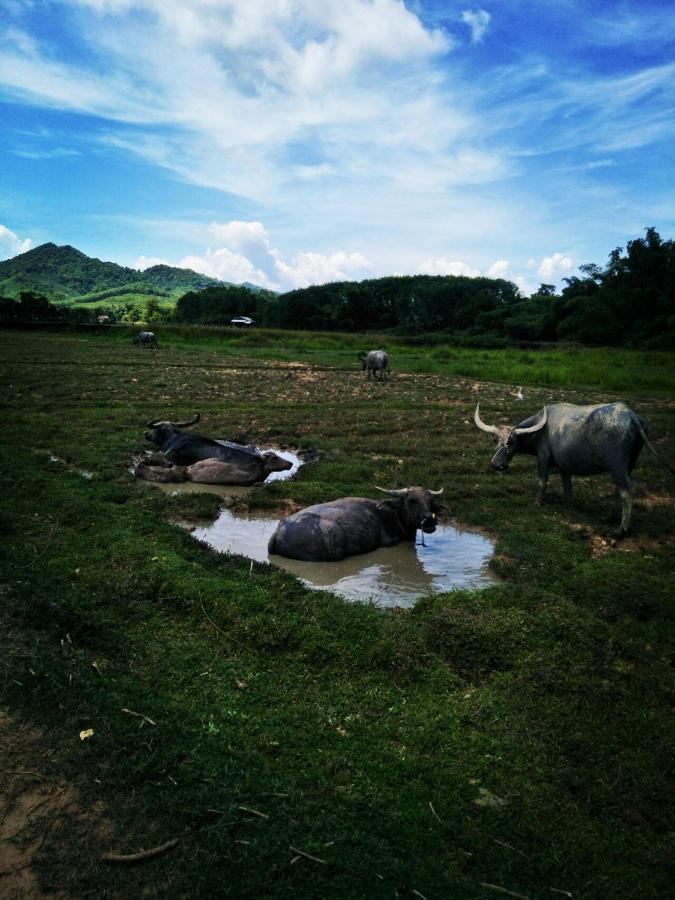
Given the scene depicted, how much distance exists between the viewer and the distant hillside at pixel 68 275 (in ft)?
461

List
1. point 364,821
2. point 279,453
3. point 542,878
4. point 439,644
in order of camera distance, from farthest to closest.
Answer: point 279,453 → point 439,644 → point 364,821 → point 542,878

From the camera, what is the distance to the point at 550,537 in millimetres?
7875

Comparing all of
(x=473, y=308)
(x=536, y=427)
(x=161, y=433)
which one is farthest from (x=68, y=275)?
(x=536, y=427)

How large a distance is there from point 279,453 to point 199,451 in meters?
2.01

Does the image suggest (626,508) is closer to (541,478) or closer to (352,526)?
(541,478)

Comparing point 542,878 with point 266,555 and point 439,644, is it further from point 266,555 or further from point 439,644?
point 266,555

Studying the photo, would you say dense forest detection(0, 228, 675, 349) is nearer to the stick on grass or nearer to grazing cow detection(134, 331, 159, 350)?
grazing cow detection(134, 331, 159, 350)

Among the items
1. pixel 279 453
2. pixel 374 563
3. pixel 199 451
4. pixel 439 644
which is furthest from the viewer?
pixel 279 453

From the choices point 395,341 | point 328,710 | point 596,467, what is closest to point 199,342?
point 395,341

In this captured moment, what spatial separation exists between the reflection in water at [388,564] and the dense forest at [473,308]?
32887mm

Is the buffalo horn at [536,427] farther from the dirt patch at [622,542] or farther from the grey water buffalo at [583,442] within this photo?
the dirt patch at [622,542]

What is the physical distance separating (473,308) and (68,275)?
398ft

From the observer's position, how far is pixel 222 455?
35.7 ft

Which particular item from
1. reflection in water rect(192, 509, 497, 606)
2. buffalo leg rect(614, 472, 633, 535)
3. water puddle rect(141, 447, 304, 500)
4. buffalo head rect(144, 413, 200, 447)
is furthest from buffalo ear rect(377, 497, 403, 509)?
buffalo head rect(144, 413, 200, 447)
